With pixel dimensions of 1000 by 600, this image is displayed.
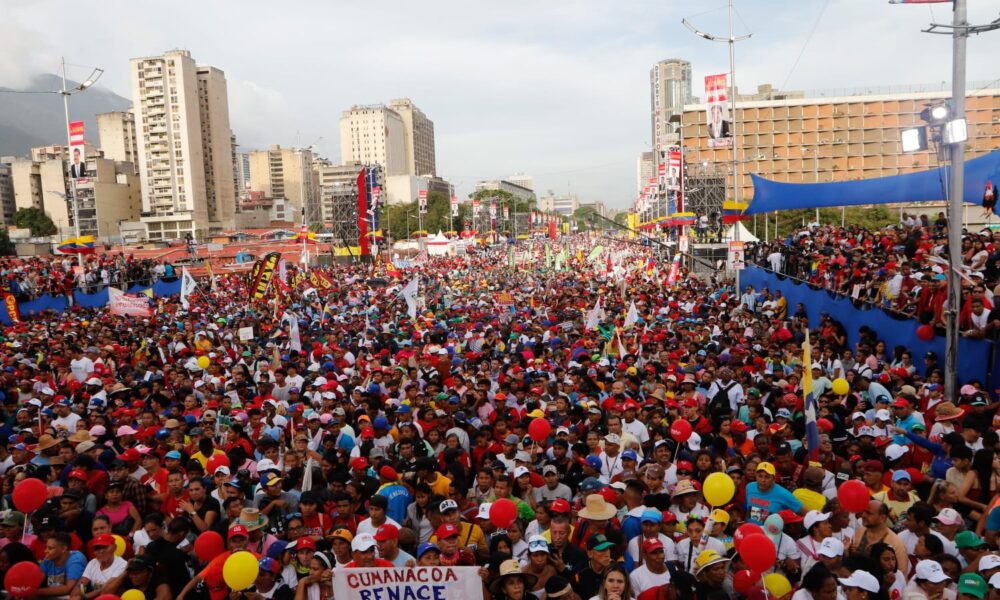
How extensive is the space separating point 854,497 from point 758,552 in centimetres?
114

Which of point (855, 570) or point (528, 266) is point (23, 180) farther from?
point (855, 570)

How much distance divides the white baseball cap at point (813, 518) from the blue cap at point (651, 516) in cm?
97

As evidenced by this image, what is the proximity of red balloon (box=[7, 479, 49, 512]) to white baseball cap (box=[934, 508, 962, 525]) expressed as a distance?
6.74 m

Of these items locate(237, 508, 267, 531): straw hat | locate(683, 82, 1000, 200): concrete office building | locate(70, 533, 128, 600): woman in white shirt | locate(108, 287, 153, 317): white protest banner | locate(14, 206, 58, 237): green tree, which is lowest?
locate(70, 533, 128, 600): woman in white shirt

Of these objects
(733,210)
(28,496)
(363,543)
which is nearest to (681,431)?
(363,543)

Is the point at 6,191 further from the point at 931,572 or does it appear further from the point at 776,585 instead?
the point at 931,572

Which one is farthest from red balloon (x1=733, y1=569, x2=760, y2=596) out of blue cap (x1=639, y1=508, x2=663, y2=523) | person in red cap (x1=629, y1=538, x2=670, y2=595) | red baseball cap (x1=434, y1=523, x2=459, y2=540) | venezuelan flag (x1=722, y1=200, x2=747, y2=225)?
venezuelan flag (x1=722, y1=200, x2=747, y2=225)

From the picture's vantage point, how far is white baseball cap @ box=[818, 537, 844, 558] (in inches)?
181

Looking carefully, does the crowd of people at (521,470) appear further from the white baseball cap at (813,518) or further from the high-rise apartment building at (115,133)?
the high-rise apartment building at (115,133)

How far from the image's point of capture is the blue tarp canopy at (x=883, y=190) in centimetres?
1251

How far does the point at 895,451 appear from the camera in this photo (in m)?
6.61

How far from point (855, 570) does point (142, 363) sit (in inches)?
511

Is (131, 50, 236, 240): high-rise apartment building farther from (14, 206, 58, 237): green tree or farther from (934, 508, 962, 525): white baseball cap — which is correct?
(934, 508, 962, 525): white baseball cap

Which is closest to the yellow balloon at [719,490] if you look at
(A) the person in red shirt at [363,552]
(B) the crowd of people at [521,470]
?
(B) the crowd of people at [521,470]
